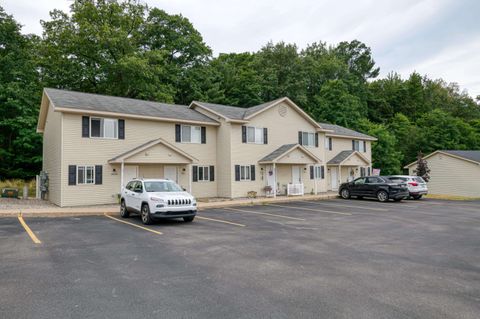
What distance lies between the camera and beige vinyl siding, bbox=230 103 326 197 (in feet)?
76.7

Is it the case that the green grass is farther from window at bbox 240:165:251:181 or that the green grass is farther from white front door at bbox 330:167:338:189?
white front door at bbox 330:167:338:189

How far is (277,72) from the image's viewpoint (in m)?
47.4

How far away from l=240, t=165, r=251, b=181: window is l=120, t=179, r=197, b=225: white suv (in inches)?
407

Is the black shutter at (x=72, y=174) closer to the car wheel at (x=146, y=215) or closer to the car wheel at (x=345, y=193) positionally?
the car wheel at (x=146, y=215)

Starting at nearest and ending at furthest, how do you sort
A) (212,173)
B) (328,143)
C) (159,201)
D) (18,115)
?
1. (159,201)
2. (212,173)
3. (18,115)
4. (328,143)

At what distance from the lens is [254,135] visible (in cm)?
2462

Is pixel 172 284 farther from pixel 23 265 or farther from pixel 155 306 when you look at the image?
pixel 23 265

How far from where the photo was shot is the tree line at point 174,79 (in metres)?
31.2

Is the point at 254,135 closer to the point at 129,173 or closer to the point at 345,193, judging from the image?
the point at 345,193

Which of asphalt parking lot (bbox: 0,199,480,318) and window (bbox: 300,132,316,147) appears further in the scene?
window (bbox: 300,132,316,147)

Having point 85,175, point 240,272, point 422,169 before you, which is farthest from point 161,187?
point 422,169

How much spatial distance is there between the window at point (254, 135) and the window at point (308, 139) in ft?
14.9

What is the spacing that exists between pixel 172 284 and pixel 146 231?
559 centimetres

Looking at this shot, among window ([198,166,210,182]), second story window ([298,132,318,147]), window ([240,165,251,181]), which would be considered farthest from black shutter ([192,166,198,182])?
second story window ([298,132,318,147])
